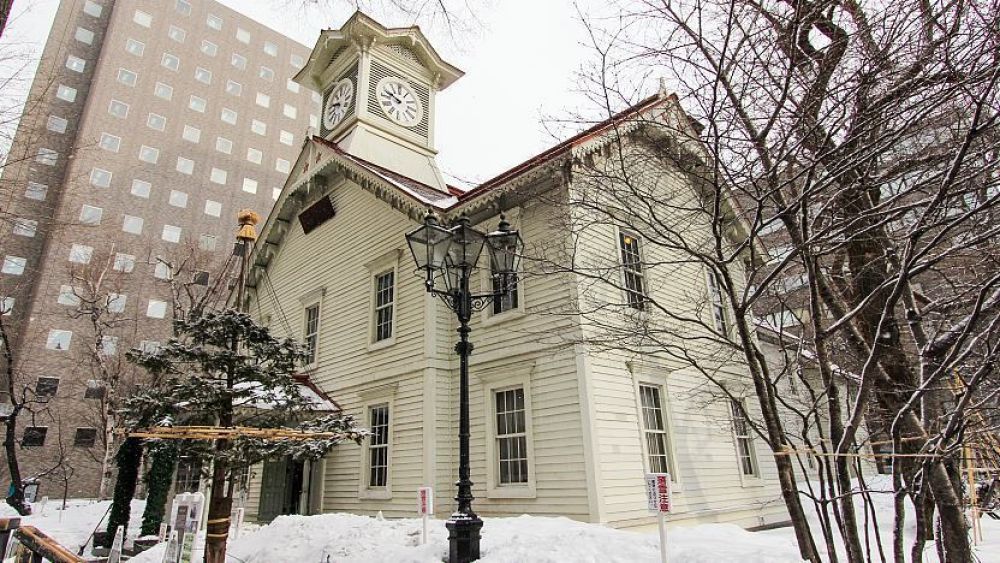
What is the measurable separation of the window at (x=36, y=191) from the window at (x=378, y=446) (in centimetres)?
3978

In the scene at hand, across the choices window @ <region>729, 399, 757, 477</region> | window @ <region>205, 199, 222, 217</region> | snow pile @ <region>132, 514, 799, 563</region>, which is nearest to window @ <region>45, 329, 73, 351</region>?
window @ <region>205, 199, 222, 217</region>

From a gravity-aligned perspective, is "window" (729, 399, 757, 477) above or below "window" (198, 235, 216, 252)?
below

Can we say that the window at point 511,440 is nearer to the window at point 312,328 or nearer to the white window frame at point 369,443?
the white window frame at point 369,443

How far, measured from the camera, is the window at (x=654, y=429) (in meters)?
10.8

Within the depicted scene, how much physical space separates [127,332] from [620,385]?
123 feet

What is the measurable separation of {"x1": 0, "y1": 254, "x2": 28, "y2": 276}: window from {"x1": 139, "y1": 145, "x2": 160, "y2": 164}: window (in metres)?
10.8

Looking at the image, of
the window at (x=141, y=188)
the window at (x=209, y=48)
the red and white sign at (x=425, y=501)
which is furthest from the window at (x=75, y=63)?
the red and white sign at (x=425, y=501)

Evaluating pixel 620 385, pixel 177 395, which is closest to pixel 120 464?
pixel 177 395

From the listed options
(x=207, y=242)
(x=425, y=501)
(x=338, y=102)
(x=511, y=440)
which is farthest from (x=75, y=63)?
(x=425, y=501)

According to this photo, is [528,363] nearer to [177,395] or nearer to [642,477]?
[642,477]

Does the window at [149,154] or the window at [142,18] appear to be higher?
the window at [142,18]

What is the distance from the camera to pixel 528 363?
10797mm

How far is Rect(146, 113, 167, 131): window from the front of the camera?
44.3m

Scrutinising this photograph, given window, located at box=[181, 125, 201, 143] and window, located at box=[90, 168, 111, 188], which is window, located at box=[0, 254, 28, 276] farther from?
window, located at box=[181, 125, 201, 143]
